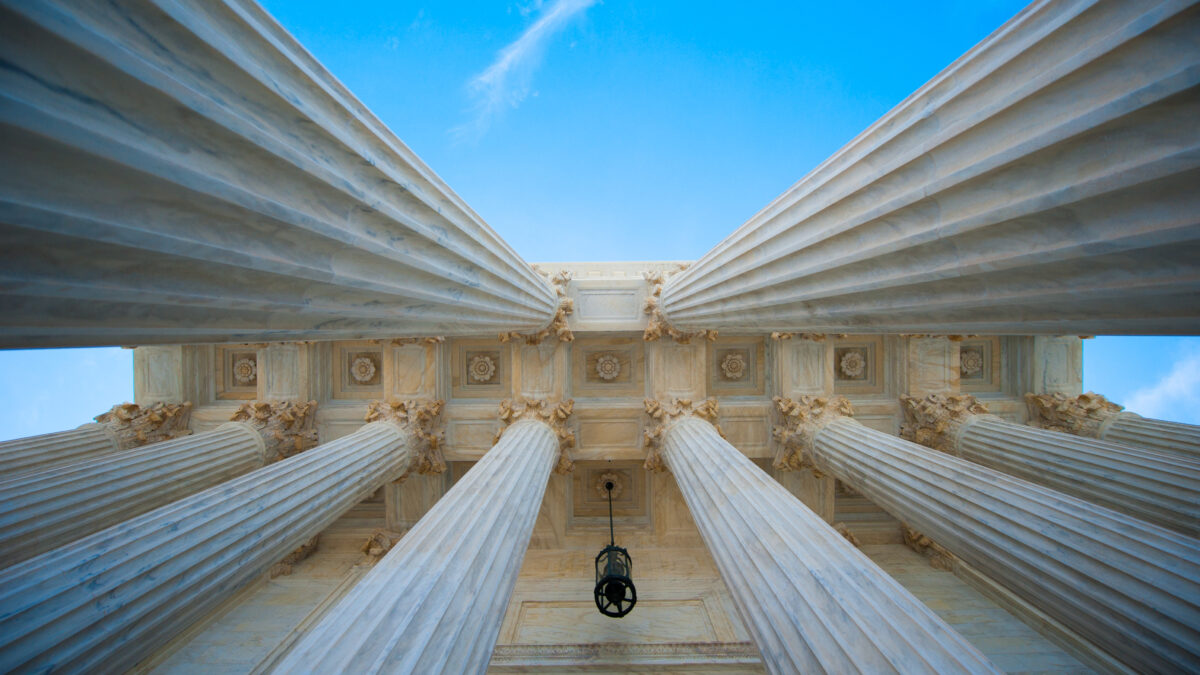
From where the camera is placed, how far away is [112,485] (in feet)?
22.4

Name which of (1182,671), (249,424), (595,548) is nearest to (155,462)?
(249,424)

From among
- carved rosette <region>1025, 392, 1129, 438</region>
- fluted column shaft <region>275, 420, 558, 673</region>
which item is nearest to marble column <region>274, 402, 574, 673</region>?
fluted column shaft <region>275, 420, 558, 673</region>

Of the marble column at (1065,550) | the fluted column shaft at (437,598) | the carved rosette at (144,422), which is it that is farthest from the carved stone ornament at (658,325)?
the carved rosette at (144,422)

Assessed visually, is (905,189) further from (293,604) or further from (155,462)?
(293,604)

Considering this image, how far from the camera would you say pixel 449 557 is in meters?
4.63

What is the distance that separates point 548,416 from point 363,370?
5.93 metres

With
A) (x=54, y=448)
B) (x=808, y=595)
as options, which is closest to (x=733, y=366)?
(x=808, y=595)

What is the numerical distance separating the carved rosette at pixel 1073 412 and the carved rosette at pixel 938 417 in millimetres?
2352

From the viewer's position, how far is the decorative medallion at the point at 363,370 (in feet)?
39.8

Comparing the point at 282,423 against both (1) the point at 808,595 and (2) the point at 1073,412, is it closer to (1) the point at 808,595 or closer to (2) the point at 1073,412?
(1) the point at 808,595

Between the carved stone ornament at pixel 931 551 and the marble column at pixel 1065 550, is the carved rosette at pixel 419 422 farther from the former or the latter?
the carved stone ornament at pixel 931 551

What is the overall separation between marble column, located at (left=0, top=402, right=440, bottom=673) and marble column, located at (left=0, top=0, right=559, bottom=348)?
3.78 metres

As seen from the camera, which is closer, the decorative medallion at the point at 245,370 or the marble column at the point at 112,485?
the marble column at the point at 112,485

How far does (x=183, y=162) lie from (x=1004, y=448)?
1319cm
